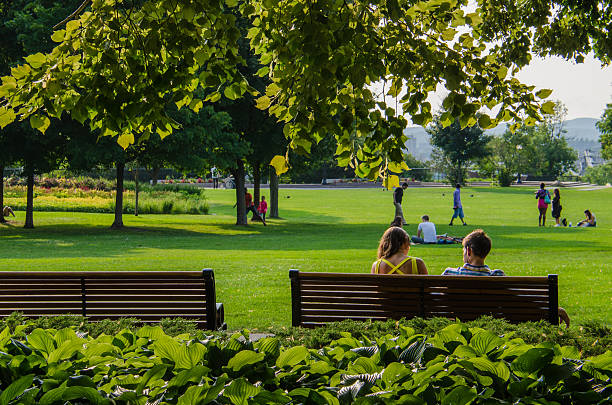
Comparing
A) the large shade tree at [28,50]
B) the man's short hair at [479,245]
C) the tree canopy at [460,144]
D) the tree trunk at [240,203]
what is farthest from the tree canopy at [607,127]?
the man's short hair at [479,245]

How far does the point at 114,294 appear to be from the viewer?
623cm

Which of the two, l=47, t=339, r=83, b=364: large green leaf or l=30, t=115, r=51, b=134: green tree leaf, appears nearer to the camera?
l=47, t=339, r=83, b=364: large green leaf

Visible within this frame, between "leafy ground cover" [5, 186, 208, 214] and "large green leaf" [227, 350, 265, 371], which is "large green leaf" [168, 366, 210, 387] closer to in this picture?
"large green leaf" [227, 350, 265, 371]

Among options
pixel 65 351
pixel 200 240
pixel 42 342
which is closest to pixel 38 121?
pixel 42 342

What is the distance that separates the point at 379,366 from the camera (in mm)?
3160

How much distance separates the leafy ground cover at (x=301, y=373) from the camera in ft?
8.82

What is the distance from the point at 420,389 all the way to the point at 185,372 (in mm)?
1004

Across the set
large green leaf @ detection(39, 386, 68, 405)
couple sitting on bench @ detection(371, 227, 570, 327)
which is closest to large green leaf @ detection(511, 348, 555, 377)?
large green leaf @ detection(39, 386, 68, 405)

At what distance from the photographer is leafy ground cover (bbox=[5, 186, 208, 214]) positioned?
42.5m

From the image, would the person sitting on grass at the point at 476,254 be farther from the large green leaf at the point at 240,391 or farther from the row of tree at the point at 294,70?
the large green leaf at the point at 240,391

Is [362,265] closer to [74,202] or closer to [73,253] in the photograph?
[73,253]

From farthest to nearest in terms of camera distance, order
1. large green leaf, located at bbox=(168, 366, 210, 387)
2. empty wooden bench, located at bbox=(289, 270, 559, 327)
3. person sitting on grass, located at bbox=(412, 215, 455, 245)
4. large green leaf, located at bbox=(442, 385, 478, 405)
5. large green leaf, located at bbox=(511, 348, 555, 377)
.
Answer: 1. person sitting on grass, located at bbox=(412, 215, 455, 245)
2. empty wooden bench, located at bbox=(289, 270, 559, 327)
3. large green leaf, located at bbox=(511, 348, 555, 377)
4. large green leaf, located at bbox=(168, 366, 210, 387)
5. large green leaf, located at bbox=(442, 385, 478, 405)

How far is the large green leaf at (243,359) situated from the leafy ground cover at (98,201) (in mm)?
40370

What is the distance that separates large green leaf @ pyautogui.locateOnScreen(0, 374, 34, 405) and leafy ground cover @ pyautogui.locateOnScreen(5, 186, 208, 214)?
40455 millimetres
